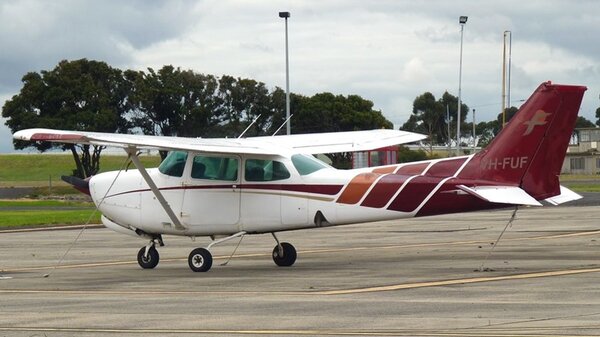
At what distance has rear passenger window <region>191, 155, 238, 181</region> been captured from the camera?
66.9 feet

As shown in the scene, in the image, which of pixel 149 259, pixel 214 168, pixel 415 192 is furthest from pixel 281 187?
pixel 149 259

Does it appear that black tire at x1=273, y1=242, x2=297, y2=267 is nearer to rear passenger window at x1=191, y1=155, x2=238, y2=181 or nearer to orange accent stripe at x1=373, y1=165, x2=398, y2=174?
rear passenger window at x1=191, y1=155, x2=238, y2=181

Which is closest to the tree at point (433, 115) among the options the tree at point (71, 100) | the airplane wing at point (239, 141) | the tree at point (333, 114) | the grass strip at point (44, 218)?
the tree at point (333, 114)

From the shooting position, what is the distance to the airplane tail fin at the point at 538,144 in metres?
18.7

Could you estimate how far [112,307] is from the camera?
1484cm

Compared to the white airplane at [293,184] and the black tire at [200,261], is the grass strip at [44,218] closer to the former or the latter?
the white airplane at [293,184]

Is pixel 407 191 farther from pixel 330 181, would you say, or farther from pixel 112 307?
pixel 112 307

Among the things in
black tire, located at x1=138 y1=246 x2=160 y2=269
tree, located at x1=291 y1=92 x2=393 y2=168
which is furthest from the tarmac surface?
tree, located at x1=291 y1=92 x2=393 y2=168

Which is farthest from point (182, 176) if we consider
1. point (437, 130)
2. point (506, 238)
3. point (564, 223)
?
point (437, 130)

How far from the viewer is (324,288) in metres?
16.7

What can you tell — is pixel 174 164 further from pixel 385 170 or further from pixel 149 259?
pixel 385 170

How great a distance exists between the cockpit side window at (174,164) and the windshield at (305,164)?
2.05 m

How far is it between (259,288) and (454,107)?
109 meters

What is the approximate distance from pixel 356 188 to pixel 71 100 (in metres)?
47.1
